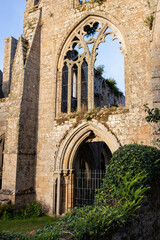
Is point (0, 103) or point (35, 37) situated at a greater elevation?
point (35, 37)

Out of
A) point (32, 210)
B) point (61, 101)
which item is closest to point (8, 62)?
point (61, 101)

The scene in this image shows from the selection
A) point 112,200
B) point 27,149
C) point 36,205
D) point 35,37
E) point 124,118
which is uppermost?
point 35,37

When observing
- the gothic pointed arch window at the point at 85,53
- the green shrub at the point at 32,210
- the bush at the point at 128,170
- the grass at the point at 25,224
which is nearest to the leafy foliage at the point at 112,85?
the gothic pointed arch window at the point at 85,53

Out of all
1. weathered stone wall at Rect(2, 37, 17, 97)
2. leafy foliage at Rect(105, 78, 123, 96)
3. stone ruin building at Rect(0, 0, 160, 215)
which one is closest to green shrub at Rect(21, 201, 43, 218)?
stone ruin building at Rect(0, 0, 160, 215)

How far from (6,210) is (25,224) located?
1018mm

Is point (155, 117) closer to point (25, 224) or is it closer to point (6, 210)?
point (25, 224)

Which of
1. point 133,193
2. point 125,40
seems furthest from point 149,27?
point 133,193

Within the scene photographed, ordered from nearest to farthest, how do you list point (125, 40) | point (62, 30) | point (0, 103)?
1. point (125, 40)
2. point (62, 30)
3. point (0, 103)

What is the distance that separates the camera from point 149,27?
7.45 metres

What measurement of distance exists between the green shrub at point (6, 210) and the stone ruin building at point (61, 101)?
0.25 m

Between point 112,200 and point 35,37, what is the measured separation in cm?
803

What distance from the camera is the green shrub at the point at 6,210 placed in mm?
7727

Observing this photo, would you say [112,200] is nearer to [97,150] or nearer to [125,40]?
[125,40]

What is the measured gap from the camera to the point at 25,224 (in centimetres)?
718
